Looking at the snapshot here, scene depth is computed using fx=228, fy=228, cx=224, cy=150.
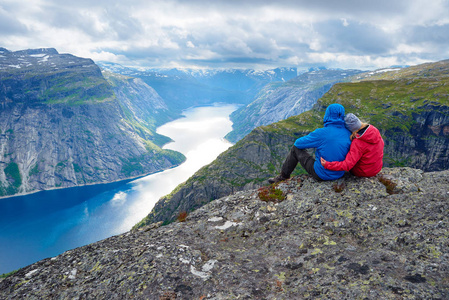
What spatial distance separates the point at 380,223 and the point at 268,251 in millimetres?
5278

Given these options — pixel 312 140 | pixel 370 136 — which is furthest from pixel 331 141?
pixel 370 136

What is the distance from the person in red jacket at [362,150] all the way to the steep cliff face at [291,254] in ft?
3.78

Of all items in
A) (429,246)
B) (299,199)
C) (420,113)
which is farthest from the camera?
(420,113)

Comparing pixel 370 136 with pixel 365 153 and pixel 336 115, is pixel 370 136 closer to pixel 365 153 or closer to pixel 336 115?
pixel 365 153

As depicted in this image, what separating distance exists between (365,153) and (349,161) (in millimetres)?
1020

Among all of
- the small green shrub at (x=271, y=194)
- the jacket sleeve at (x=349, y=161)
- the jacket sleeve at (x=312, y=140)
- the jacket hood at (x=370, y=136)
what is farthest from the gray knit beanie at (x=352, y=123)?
the small green shrub at (x=271, y=194)

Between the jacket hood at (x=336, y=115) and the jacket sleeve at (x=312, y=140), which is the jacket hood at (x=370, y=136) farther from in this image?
the jacket sleeve at (x=312, y=140)

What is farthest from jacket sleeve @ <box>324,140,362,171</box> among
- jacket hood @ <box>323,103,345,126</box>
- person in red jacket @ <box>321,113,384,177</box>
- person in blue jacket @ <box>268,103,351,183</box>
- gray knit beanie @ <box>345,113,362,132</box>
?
jacket hood @ <box>323,103,345,126</box>

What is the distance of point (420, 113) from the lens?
19412cm

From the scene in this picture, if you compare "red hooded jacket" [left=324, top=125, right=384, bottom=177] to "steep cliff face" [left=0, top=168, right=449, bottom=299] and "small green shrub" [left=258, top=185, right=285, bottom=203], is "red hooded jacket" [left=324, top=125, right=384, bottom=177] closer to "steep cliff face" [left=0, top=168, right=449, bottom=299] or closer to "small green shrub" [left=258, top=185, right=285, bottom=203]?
"steep cliff face" [left=0, top=168, right=449, bottom=299]

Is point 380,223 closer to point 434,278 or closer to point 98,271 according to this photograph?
point 434,278

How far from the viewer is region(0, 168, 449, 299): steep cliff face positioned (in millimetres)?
7430

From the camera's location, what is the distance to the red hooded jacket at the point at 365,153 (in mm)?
11484

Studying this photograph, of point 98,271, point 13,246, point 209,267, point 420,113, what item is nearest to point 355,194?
point 209,267
